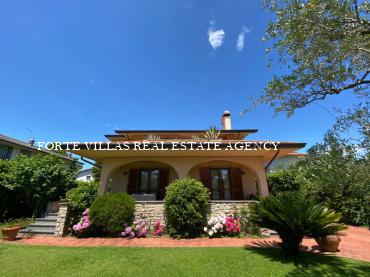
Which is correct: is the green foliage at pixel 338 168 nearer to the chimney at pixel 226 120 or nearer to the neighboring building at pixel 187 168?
the neighboring building at pixel 187 168

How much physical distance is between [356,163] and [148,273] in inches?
223

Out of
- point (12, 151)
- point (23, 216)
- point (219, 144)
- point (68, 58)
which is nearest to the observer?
point (219, 144)

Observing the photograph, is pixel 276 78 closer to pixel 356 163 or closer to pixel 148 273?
pixel 356 163

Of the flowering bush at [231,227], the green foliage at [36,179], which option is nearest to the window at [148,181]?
the flowering bush at [231,227]

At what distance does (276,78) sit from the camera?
684 cm

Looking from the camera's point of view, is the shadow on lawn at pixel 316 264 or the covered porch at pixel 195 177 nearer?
the shadow on lawn at pixel 316 264

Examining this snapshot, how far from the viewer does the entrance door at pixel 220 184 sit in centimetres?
1315

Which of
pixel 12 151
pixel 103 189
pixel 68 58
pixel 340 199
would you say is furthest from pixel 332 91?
pixel 12 151

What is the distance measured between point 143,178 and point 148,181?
41cm

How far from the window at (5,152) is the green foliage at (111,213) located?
20.0 meters

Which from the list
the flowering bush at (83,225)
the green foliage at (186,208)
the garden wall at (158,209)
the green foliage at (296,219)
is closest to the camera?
the green foliage at (296,219)

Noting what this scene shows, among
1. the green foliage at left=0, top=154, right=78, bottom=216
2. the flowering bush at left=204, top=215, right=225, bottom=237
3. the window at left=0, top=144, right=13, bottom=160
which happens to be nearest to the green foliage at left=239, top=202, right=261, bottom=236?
the flowering bush at left=204, top=215, right=225, bottom=237

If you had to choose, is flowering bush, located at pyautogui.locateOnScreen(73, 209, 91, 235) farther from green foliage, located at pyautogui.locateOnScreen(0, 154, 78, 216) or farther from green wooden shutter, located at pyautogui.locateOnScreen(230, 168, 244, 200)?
green wooden shutter, located at pyautogui.locateOnScreen(230, 168, 244, 200)

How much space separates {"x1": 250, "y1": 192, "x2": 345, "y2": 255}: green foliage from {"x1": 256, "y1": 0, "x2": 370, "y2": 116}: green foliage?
2957 millimetres
